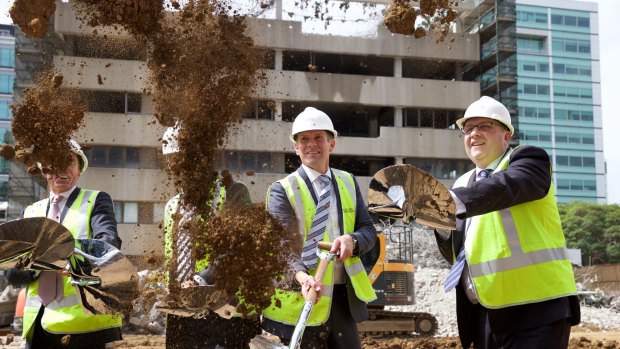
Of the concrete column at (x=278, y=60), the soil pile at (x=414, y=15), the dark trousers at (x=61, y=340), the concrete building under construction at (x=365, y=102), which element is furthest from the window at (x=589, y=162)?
the dark trousers at (x=61, y=340)

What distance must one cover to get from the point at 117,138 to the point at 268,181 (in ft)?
101

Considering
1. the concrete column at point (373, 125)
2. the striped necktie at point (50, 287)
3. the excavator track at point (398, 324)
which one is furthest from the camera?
the concrete column at point (373, 125)

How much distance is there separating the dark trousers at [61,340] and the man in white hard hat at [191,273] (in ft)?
1.34

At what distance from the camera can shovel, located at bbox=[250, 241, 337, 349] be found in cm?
337

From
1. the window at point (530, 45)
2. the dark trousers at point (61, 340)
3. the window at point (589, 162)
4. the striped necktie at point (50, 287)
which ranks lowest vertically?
the dark trousers at point (61, 340)

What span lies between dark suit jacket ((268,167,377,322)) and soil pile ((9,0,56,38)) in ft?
5.29

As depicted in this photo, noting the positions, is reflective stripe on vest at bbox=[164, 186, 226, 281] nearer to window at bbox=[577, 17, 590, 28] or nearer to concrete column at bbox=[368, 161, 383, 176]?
concrete column at bbox=[368, 161, 383, 176]

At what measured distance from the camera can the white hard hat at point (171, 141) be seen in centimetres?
411

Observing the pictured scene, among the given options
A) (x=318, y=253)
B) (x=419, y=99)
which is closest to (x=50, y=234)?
(x=318, y=253)

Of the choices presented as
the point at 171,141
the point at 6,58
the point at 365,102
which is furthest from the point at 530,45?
the point at 171,141

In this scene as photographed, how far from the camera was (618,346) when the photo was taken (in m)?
9.66

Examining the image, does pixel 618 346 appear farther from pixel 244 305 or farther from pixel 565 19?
pixel 565 19

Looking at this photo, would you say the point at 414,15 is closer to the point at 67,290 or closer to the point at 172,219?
the point at 172,219

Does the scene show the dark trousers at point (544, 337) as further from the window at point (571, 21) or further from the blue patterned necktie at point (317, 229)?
the window at point (571, 21)
